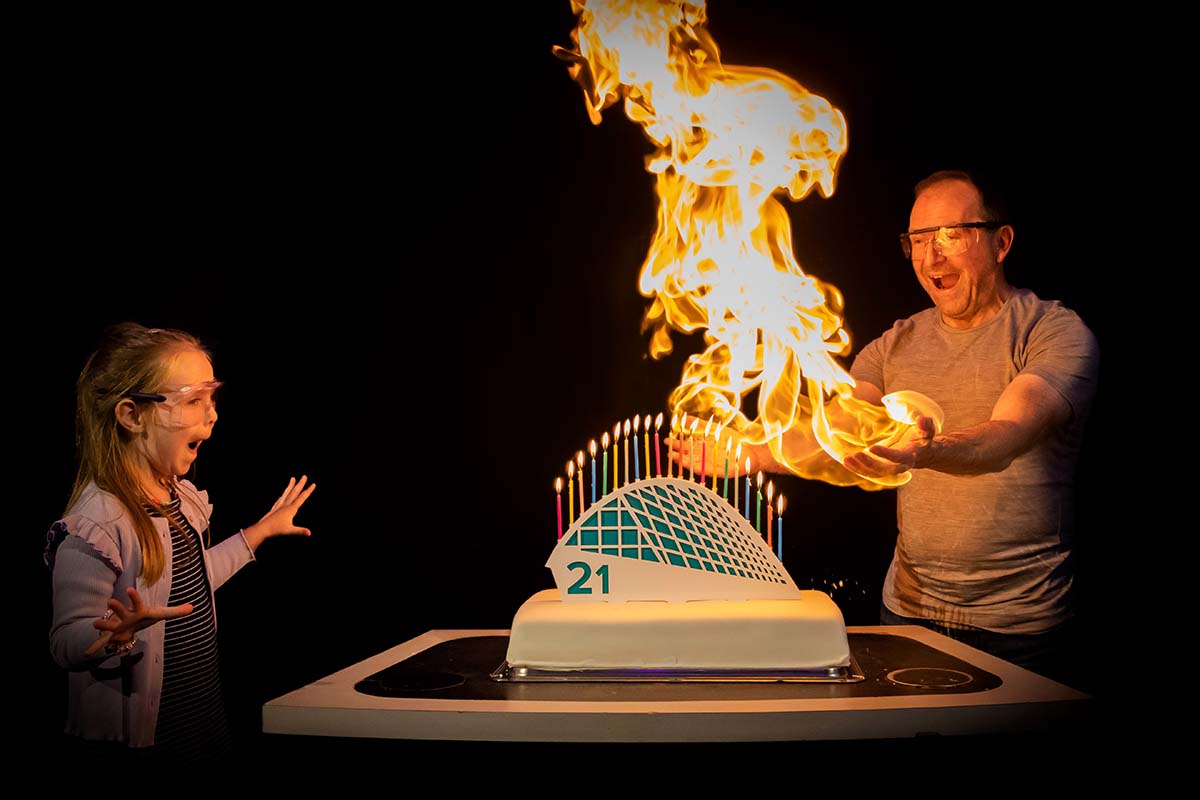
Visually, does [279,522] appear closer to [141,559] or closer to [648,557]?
[141,559]

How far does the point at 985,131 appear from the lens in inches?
153

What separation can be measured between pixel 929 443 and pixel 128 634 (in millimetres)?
2119

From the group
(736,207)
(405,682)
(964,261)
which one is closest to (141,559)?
(405,682)

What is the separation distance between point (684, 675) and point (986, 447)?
1.15 metres

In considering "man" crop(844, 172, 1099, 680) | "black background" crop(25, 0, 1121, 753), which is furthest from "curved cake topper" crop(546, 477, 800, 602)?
"black background" crop(25, 0, 1121, 753)

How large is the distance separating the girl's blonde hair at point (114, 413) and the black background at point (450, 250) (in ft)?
4.04

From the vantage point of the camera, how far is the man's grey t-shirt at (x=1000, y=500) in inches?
121

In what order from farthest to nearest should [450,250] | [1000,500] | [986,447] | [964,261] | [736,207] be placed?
[450,250] < [736,207] < [964,261] < [1000,500] < [986,447]

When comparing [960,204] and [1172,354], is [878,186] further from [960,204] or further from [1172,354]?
[1172,354]

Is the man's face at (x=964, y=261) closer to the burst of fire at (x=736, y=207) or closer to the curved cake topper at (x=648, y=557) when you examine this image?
the burst of fire at (x=736, y=207)

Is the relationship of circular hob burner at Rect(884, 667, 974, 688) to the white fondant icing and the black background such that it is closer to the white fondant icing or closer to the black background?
the white fondant icing

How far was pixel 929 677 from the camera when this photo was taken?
2.38 meters

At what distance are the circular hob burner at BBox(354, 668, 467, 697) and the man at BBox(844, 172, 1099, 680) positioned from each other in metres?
1.30

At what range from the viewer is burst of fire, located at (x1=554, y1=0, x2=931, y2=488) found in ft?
10.9
